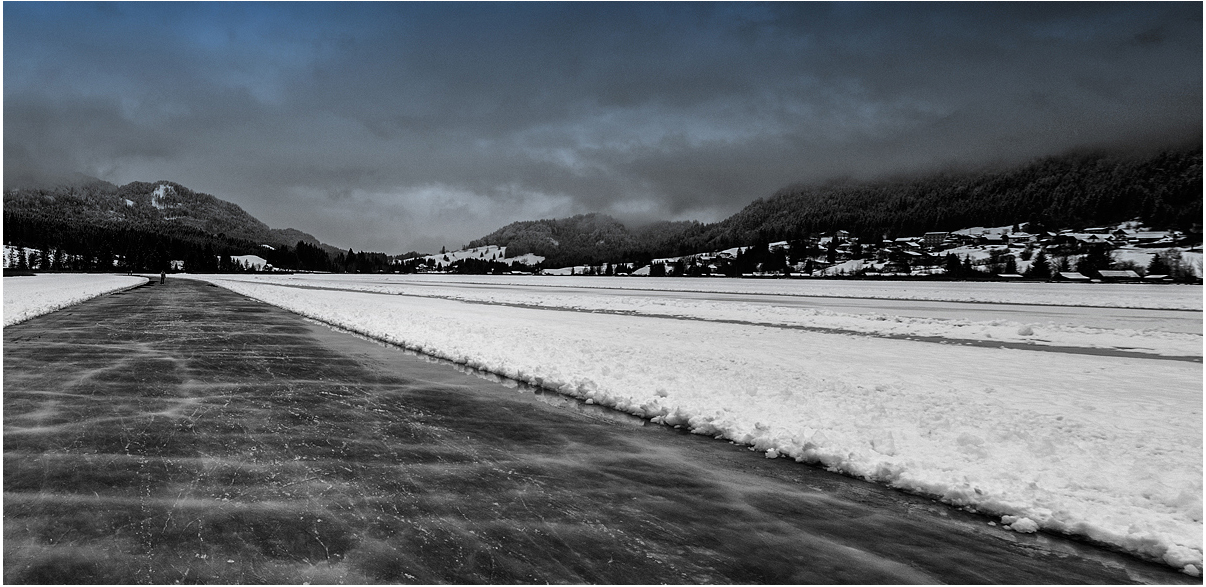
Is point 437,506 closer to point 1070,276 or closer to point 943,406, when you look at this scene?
point 943,406

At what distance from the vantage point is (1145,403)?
32.9ft

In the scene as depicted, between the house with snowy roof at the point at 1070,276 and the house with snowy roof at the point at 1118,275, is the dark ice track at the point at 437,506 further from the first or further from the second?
the house with snowy roof at the point at 1118,275

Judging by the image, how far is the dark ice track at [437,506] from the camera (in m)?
4.22

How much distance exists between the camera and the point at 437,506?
5.25 metres

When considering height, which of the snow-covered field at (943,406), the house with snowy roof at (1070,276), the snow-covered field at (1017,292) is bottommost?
the snow-covered field at (1017,292)

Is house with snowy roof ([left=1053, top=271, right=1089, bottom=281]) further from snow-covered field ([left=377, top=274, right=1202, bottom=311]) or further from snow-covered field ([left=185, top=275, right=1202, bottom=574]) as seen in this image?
snow-covered field ([left=185, top=275, right=1202, bottom=574])

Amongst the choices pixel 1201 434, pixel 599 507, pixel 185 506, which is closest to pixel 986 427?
pixel 1201 434

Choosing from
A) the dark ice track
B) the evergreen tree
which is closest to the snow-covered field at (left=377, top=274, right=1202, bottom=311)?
the evergreen tree

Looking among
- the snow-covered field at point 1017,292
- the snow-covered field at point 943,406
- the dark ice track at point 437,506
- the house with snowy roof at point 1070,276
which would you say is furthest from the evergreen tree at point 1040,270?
the dark ice track at point 437,506

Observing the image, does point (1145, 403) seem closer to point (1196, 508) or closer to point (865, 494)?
point (1196, 508)

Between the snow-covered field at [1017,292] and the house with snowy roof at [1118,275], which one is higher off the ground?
the house with snowy roof at [1118,275]

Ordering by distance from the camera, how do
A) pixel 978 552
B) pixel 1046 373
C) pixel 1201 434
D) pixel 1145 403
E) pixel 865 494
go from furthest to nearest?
pixel 1046 373
pixel 1145 403
pixel 1201 434
pixel 865 494
pixel 978 552

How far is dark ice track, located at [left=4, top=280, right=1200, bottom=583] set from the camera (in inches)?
166

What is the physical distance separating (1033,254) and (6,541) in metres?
206
